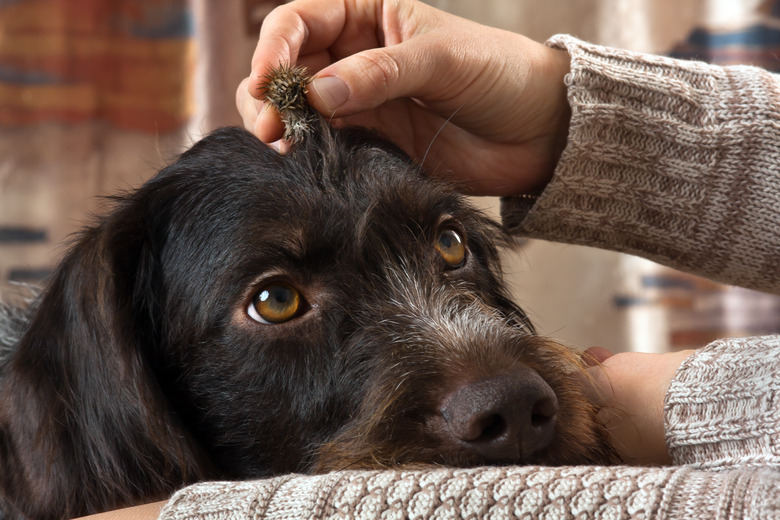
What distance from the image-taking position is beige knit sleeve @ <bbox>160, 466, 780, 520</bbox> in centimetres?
96

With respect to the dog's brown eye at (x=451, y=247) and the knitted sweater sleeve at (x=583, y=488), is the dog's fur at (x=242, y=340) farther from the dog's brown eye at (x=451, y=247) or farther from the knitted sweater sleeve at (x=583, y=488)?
the knitted sweater sleeve at (x=583, y=488)

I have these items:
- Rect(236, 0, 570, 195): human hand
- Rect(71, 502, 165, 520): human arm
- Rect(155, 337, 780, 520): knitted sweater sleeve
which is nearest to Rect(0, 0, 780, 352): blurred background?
Rect(236, 0, 570, 195): human hand

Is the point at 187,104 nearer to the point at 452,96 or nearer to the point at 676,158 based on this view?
the point at 452,96

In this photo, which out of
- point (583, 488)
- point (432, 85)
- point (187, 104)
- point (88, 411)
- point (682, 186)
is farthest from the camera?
point (187, 104)

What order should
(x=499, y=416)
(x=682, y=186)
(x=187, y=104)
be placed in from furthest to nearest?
(x=187, y=104), (x=682, y=186), (x=499, y=416)

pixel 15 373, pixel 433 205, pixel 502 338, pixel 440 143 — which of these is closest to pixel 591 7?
pixel 440 143

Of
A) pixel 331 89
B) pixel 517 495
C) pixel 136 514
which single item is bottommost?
pixel 136 514

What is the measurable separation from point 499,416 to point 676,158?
42.1 inches

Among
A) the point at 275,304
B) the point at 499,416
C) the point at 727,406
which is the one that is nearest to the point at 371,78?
the point at 275,304

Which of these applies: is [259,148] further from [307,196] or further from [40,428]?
[40,428]

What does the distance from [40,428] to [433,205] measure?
3.03 feet

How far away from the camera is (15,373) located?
158 cm

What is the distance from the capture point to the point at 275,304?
1516 millimetres

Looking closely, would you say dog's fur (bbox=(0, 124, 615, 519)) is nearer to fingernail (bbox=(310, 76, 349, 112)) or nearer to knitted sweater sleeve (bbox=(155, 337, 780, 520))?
fingernail (bbox=(310, 76, 349, 112))
